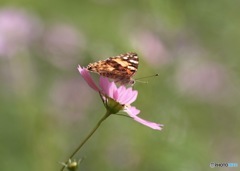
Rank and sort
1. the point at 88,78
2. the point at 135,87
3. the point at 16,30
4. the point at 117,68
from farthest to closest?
the point at 16,30 → the point at 135,87 → the point at 117,68 → the point at 88,78

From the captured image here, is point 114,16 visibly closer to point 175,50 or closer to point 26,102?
point 175,50

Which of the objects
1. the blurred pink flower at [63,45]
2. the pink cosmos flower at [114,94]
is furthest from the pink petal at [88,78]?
the blurred pink flower at [63,45]

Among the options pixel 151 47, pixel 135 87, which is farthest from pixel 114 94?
pixel 151 47

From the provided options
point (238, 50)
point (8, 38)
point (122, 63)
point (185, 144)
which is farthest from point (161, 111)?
point (8, 38)

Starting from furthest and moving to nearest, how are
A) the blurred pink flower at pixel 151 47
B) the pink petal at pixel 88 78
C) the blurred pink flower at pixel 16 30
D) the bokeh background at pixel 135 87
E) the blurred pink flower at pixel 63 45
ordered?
the blurred pink flower at pixel 63 45
the blurred pink flower at pixel 16 30
the blurred pink flower at pixel 151 47
the bokeh background at pixel 135 87
the pink petal at pixel 88 78

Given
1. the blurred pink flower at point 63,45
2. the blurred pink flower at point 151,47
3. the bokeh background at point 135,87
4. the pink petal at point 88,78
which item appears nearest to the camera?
the pink petal at point 88,78

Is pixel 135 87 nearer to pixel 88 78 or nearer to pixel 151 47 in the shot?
pixel 151 47

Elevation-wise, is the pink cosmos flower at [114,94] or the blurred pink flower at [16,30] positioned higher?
the blurred pink flower at [16,30]

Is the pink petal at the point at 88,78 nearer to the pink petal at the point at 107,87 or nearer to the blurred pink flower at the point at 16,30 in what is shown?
the pink petal at the point at 107,87
